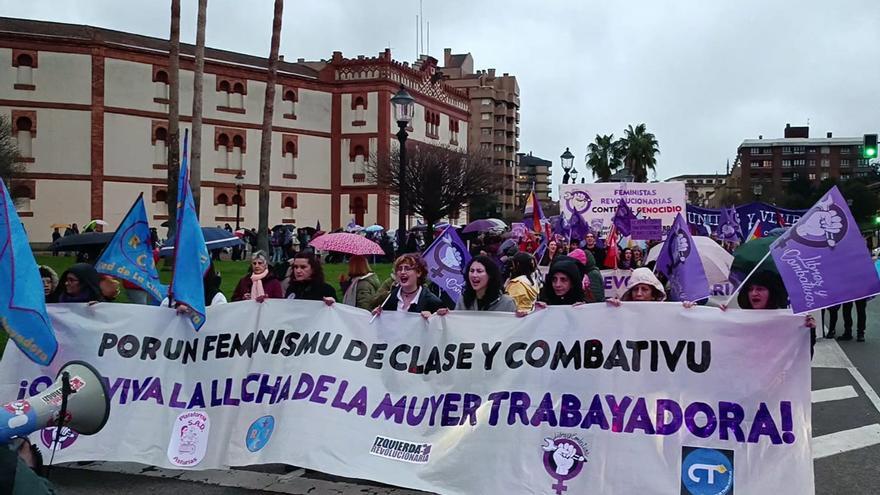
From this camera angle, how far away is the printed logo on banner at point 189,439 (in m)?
5.61

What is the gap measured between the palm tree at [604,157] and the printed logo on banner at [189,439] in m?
68.1

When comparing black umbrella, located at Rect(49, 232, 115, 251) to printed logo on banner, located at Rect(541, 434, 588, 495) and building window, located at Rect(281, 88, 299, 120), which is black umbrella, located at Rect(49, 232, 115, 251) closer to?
printed logo on banner, located at Rect(541, 434, 588, 495)

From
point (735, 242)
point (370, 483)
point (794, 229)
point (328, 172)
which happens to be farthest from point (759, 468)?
point (328, 172)

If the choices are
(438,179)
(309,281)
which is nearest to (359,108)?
(438,179)

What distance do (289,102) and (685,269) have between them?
5361cm

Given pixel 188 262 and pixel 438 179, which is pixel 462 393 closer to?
pixel 188 262

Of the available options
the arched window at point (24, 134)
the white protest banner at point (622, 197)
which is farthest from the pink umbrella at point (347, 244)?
the arched window at point (24, 134)

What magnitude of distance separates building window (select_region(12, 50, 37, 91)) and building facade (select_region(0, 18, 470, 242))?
6cm

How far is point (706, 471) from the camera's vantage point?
4734 mm

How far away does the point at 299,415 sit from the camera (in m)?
5.52

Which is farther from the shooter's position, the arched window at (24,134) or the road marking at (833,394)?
the arched window at (24,134)

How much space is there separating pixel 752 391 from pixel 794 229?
104 centimetres

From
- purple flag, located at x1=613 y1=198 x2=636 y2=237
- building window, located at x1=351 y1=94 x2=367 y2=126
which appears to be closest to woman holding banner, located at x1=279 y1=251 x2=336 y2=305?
purple flag, located at x1=613 y1=198 x2=636 y2=237

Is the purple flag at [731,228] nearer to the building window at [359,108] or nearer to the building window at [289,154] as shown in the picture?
the building window at [359,108]
